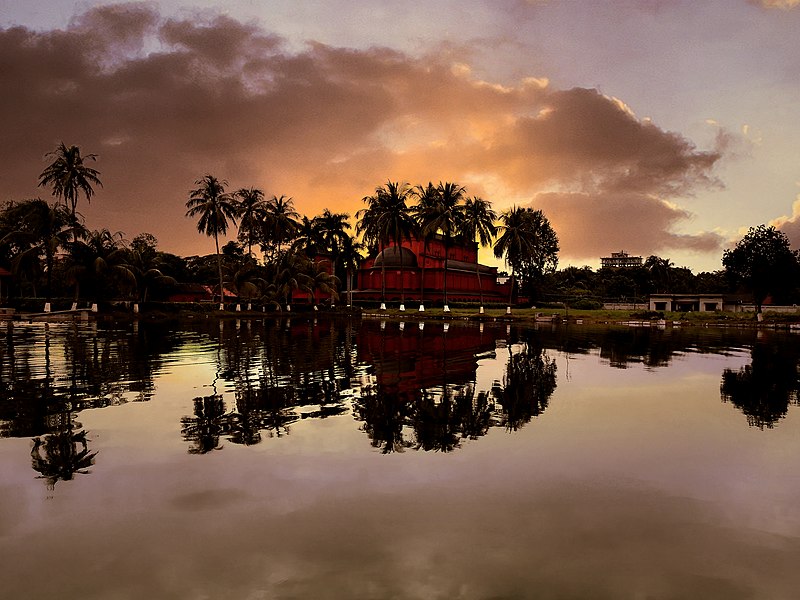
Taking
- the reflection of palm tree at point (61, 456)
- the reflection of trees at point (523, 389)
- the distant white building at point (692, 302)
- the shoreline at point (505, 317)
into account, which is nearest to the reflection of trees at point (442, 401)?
the reflection of trees at point (523, 389)

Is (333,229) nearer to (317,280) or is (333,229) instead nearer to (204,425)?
(317,280)

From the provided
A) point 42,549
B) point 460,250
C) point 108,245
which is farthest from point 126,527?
point 460,250

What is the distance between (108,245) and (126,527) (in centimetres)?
5528

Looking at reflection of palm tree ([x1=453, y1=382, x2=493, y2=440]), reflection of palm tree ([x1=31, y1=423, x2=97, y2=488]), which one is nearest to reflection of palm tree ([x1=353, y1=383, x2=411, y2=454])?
reflection of palm tree ([x1=453, y1=382, x2=493, y2=440])

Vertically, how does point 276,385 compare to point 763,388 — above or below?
above

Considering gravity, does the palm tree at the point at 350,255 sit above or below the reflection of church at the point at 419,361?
above

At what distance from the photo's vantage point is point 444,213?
66500mm

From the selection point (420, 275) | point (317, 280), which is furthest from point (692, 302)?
point (317, 280)

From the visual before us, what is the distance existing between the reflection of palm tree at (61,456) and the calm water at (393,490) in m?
0.05

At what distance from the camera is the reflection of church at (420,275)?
8506 cm

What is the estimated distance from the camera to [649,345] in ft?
93.5

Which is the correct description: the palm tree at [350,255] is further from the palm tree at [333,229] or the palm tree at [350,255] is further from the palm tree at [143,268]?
the palm tree at [143,268]

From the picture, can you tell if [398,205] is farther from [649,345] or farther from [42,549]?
[42,549]

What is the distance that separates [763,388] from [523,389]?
6.93 metres
